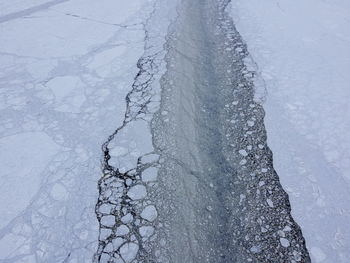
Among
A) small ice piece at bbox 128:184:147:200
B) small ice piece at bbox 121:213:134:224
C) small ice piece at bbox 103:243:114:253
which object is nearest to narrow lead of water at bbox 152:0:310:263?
small ice piece at bbox 128:184:147:200

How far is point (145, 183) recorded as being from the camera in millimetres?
2627

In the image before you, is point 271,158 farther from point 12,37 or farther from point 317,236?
point 12,37

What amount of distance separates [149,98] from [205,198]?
150 centimetres

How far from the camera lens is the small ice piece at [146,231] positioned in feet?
7.39

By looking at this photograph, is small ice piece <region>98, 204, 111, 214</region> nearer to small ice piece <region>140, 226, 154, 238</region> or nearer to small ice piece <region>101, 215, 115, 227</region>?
small ice piece <region>101, 215, 115, 227</region>

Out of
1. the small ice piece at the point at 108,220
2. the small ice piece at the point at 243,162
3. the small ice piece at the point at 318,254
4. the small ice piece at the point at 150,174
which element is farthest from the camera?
the small ice piece at the point at 243,162

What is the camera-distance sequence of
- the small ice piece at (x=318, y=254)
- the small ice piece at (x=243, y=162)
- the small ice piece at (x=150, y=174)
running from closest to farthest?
1. the small ice piece at (x=318, y=254)
2. the small ice piece at (x=150, y=174)
3. the small ice piece at (x=243, y=162)

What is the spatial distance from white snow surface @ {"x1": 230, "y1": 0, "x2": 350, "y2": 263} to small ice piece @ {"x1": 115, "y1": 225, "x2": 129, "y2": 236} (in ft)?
4.27

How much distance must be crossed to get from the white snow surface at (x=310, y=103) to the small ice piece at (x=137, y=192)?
119cm

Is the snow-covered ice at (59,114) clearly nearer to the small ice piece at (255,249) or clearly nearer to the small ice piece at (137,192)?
the small ice piece at (137,192)

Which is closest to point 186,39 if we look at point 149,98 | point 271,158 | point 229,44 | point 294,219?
point 229,44

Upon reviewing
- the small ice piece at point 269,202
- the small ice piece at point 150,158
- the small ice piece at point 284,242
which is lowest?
the small ice piece at point 150,158

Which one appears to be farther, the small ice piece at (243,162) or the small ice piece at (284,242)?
the small ice piece at (243,162)

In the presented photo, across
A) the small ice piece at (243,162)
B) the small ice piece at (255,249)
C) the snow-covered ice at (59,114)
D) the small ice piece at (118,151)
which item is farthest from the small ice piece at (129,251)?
the small ice piece at (243,162)
